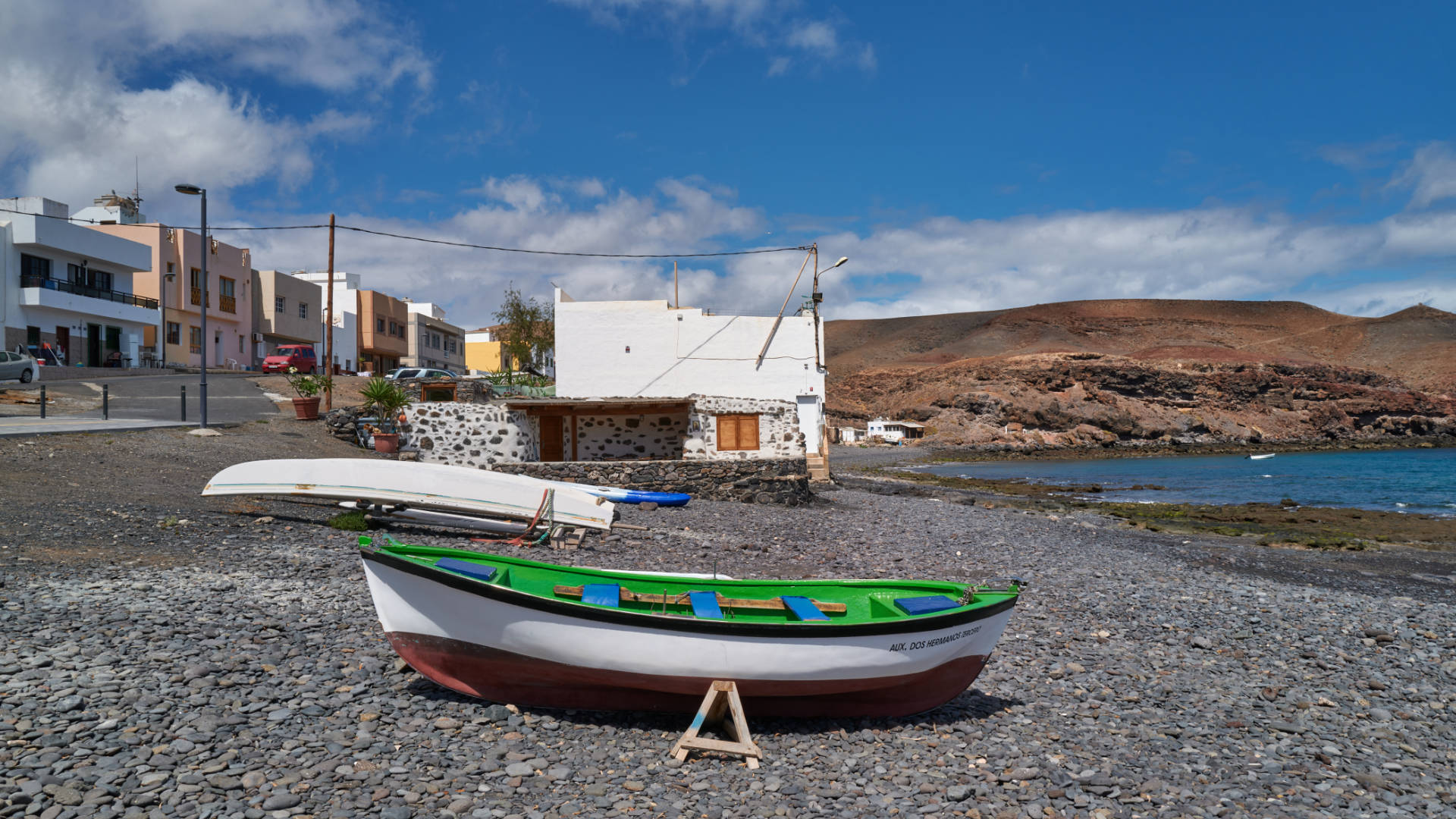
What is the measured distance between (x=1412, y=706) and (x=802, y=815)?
Result: 616cm

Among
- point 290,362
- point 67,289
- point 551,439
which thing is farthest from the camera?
point 290,362

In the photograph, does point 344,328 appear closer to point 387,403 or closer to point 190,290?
point 190,290

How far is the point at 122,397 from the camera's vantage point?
28047mm

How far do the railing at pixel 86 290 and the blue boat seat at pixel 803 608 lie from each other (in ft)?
153

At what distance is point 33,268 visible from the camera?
127 feet

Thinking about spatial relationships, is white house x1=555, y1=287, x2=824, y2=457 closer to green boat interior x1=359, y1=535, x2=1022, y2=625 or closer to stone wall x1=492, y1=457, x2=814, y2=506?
stone wall x1=492, y1=457, x2=814, y2=506

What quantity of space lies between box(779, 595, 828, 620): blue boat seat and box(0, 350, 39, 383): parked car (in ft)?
116

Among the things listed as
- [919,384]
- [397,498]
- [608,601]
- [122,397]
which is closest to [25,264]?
[122,397]

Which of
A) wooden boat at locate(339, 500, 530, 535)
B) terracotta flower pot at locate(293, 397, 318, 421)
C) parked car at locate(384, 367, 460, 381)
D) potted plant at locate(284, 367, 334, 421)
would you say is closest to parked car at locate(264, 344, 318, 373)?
parked car at locate(384, 367, 460, 381)

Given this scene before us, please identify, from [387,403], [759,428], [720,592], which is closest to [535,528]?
[720,592]

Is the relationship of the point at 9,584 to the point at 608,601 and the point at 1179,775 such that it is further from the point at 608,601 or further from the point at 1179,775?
the point at 1179,775

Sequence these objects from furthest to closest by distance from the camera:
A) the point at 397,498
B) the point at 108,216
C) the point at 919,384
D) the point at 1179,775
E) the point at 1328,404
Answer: the point at 919,384, the point at 1328,404, the point at 108,216, the point at 397,498, the point at 1179,775

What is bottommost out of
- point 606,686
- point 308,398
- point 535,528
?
point 606,686

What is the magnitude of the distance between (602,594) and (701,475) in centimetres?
1383
